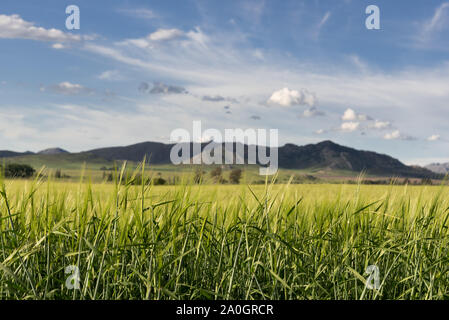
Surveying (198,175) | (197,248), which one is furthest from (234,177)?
(197,248)

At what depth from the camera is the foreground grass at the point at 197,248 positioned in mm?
2722

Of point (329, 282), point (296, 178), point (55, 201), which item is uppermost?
point (296, 178)

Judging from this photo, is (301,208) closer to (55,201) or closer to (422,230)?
(422,230)

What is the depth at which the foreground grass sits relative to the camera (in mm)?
2722

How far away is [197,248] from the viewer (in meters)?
2.82

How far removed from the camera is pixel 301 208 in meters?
4.06
